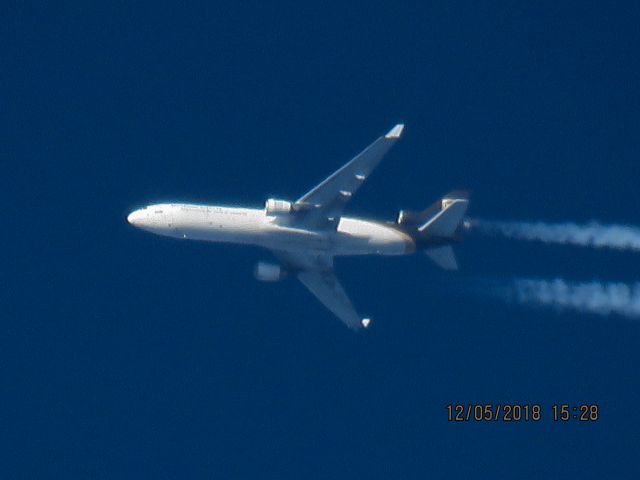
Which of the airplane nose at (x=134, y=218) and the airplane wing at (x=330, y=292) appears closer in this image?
the airplane nose at (x=134, y=218)

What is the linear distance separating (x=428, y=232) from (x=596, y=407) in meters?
18.2

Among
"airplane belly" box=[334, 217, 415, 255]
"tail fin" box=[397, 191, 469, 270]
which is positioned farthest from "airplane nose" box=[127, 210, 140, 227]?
"tail fin" box=[397, 191, 469, 270]

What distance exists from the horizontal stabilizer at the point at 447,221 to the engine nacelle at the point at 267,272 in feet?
36.4

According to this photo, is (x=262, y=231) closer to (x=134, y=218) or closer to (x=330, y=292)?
(x=134, y=218)

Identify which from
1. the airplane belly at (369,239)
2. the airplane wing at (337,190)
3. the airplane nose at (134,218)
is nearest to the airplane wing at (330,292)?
the airplane belly at (369,239)

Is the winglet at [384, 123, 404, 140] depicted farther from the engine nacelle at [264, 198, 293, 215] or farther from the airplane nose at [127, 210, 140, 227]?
the airplane nose at [127, 210, 140, 227]

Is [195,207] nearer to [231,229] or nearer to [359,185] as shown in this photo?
[231,229]

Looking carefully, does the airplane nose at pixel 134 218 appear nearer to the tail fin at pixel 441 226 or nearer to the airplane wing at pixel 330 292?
the airplane wing at pixel 330 292

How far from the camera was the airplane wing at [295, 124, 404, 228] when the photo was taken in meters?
82.9

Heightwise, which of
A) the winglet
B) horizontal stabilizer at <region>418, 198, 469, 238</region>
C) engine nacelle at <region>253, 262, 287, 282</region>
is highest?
the winglet

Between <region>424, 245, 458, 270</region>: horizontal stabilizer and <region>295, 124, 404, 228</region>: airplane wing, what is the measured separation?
Answer: 7.90m

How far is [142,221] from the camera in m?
84.1

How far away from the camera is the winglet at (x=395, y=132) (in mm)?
81812

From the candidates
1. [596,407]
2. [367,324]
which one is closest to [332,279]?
[367,324]
